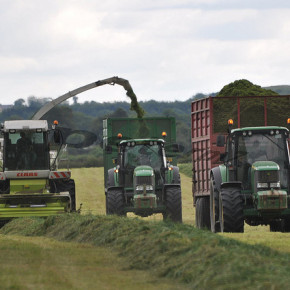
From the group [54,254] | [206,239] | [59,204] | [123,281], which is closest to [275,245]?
[206,239]

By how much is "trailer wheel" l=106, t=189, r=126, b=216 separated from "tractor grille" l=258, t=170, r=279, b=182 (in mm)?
4734

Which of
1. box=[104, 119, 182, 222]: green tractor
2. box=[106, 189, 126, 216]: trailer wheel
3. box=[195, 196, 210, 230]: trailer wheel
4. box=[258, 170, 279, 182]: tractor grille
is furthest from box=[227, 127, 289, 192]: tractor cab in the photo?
box=[106, 189, 126, 216]: trailer wheel

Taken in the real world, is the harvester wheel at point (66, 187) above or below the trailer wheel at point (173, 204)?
above

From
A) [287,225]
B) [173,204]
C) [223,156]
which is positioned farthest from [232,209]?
[173,204]

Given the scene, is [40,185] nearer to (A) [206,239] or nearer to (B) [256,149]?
(B) [256,149]

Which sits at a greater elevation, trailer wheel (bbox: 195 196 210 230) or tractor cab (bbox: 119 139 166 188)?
tractor cab (bbox: 119 139 166 188)

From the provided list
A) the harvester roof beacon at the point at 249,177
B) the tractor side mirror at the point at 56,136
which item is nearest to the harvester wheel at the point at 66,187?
the tractor side mirror at the point at 56,136

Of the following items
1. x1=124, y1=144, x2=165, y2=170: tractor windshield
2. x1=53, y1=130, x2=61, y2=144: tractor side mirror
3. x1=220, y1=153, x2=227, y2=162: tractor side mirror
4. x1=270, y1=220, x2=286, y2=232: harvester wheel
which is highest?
x1=53, y1=130, x2=61, y2=144: tractor side mirror

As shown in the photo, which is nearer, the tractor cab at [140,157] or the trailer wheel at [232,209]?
the trailer wheel at [232,209]

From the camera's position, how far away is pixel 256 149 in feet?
58.6

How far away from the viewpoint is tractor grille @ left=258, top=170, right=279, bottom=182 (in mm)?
17141

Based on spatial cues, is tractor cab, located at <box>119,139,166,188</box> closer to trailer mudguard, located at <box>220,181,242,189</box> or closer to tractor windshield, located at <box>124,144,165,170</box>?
tractor windshield, located at <box>124,144,165,170</box>

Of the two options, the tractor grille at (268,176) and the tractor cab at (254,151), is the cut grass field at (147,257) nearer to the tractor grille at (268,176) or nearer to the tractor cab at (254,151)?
the tractor grille at (268,176)

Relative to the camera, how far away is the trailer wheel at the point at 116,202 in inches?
818
